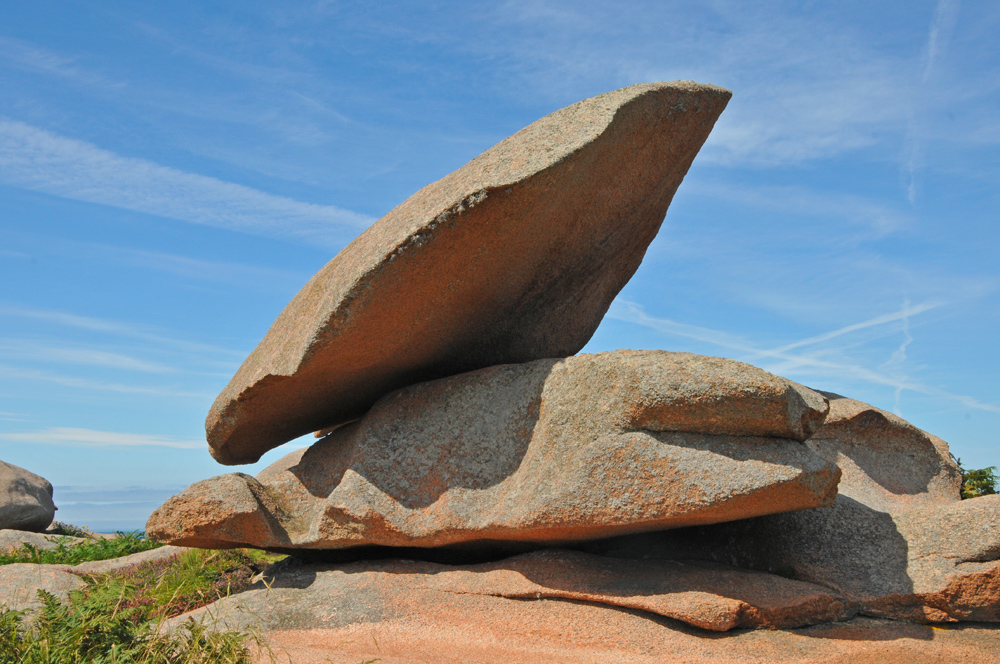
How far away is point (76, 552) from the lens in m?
12.1

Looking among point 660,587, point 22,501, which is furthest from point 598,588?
point 22,501

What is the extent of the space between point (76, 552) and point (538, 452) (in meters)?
9.10

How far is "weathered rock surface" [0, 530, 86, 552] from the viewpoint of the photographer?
13.0 m

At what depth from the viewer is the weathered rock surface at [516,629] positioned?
19.4ft

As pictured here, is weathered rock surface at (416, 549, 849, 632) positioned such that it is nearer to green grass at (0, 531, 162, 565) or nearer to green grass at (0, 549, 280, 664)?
green grass at (0, 549, 280, 664)

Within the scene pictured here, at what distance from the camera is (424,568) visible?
7273 millimetres

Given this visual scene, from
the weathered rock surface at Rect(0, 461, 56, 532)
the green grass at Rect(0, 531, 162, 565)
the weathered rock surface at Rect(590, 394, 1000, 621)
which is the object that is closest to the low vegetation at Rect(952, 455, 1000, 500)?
the weathered rock surface at Rect(590, 394, 1000, 621)

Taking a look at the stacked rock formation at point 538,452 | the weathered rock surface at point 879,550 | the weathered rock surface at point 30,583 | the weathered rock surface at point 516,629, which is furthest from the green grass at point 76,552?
the weathered rock surface at point 879,550

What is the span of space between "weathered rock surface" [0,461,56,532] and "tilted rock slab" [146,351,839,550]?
10.6 meters

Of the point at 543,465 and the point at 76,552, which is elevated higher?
the point at 543,465

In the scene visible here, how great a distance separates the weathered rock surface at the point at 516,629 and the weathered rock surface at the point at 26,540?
7.56m

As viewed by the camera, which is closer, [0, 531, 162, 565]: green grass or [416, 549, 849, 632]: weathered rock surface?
[416, 549, 849, 632]: weathered rock surface

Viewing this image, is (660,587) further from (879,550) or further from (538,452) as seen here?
(879,550)

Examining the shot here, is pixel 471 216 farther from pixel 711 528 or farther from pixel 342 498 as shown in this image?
pixel 711 528
